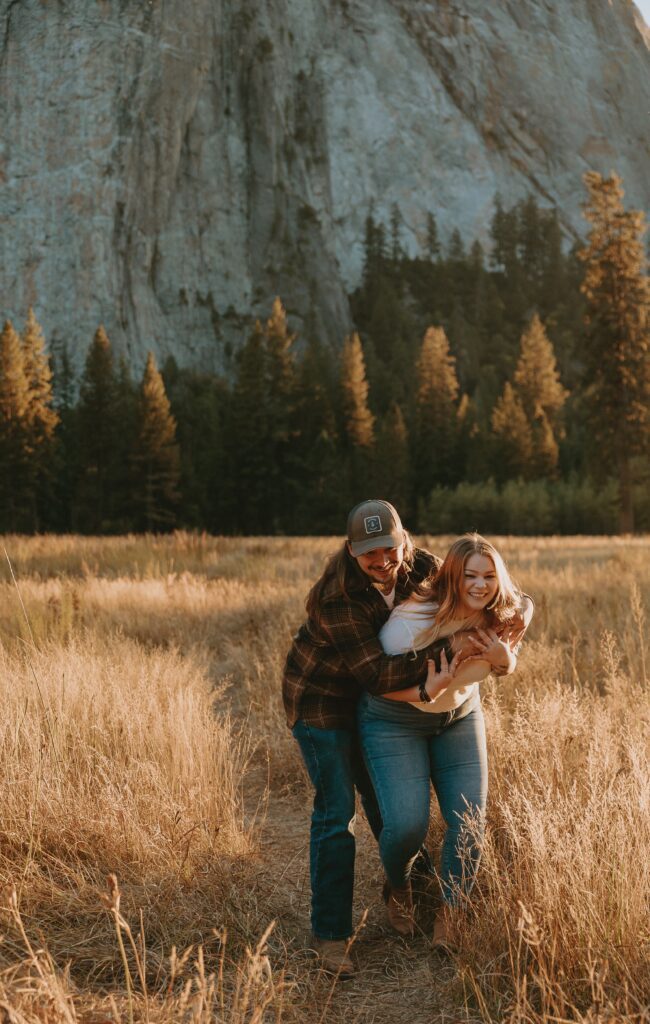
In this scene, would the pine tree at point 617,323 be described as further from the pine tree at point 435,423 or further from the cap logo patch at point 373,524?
the cap logo patch at point 373,524

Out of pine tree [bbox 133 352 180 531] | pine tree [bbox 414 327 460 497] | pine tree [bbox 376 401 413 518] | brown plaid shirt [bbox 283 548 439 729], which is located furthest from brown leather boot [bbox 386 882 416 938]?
pine tree [bbox 414 327 460 497]

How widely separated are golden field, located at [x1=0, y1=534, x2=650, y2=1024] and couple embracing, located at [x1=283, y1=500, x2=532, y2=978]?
0.17 meters

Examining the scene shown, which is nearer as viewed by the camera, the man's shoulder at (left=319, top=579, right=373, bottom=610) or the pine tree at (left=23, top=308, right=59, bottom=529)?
the man's shoulder at (left=319, top=579, right=373, bottom=610)

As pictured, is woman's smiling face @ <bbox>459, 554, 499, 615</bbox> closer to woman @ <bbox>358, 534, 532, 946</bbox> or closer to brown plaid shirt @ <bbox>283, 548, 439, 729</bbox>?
woman @ <bbox>358, 534, 532, 946</bbox>

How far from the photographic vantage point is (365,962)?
11.3ft

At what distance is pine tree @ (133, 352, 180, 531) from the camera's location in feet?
158

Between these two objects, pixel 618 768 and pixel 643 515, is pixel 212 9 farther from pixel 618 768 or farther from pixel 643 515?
pixel 618 768

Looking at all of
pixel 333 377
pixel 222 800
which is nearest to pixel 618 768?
pixel 222 800

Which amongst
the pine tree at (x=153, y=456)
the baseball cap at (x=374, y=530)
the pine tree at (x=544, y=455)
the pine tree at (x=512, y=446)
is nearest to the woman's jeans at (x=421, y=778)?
the baseball cap at (x=374, y=530)

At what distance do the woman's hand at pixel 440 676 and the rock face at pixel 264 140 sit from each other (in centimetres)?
6537

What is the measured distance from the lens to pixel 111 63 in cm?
6838

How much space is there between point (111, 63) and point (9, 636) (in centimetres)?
7179

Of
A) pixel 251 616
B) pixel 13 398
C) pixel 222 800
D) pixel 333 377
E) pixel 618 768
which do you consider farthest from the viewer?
pixel 333 377

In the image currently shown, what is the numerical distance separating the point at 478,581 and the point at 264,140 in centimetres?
8677
